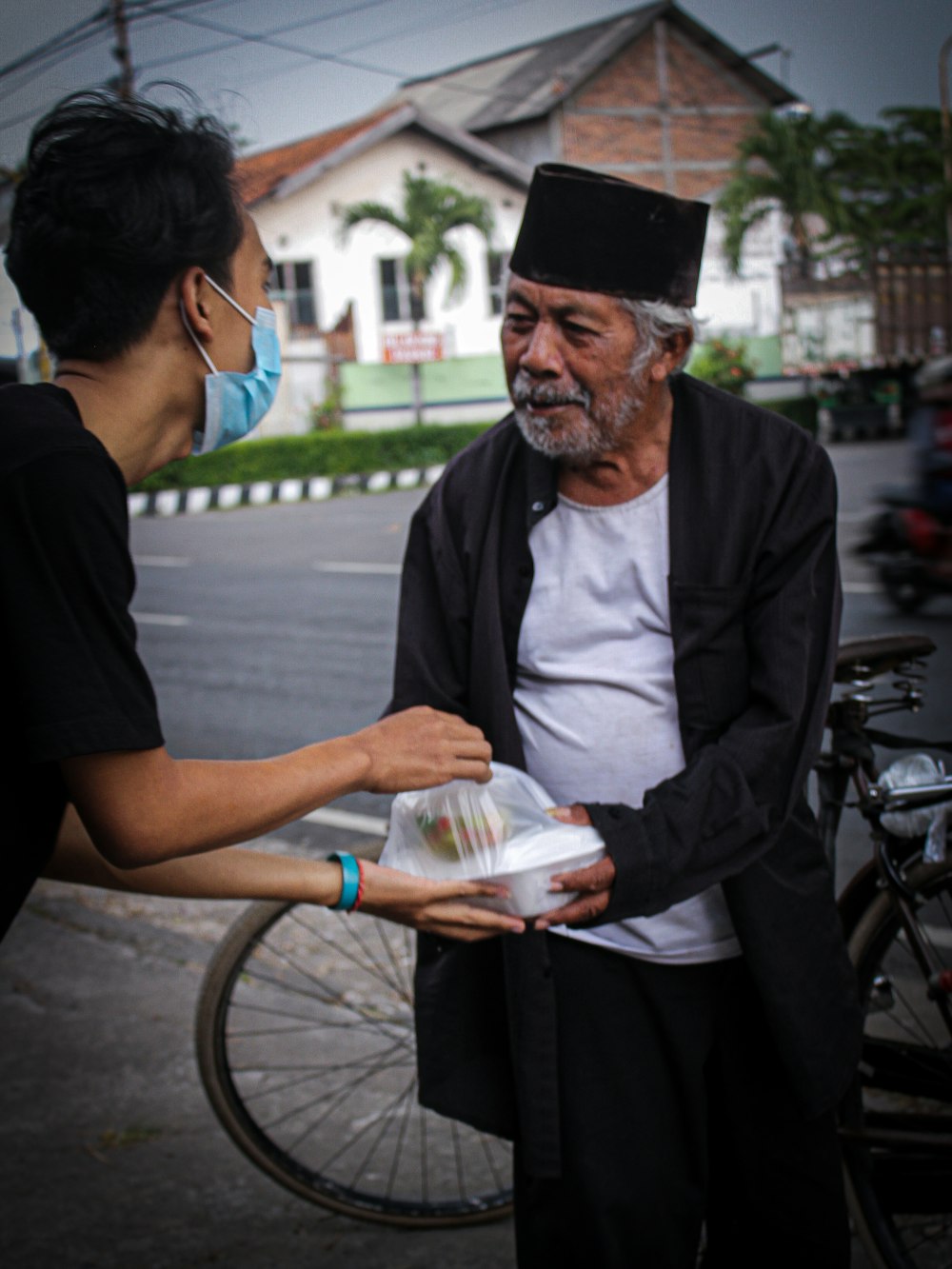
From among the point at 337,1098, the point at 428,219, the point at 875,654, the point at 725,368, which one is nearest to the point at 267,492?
the point at 428,219

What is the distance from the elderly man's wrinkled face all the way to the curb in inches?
815

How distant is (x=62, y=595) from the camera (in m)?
1.45

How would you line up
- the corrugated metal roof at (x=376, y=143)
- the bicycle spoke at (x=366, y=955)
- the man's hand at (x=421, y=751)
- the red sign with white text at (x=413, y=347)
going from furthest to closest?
the corrugated metal roof at (x=376, y=143) → the red sign with white text at (x=413, y=347) → the bicycle spoke at (x=366, y=955) → the man's hand at (x=421, y=751)

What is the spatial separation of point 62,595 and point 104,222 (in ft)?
1.57

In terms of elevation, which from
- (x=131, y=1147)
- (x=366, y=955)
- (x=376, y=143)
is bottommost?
(x=131, y=1147)

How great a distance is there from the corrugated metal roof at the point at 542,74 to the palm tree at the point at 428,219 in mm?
3470

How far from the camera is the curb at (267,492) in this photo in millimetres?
22875

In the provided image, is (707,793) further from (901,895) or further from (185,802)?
(185,802)

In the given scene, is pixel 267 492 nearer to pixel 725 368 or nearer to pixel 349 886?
pixel 725 368

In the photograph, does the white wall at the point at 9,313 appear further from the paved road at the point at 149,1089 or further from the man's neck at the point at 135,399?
the paved road at the point at 149,1089

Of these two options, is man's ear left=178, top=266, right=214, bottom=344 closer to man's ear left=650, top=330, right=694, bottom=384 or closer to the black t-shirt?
the black t-shirt

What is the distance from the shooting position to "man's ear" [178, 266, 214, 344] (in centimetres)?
168

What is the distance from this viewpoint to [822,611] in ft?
6.64

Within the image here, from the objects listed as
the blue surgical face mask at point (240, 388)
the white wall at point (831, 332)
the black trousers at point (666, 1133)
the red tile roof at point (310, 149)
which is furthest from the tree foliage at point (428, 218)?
the black trousers at point (666, 1133)
